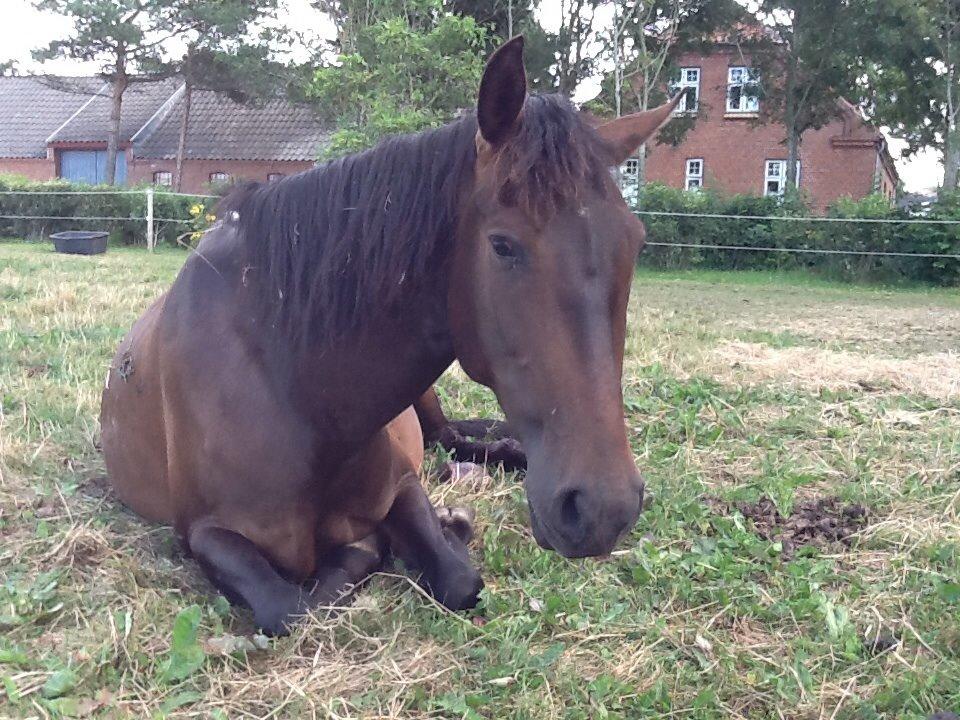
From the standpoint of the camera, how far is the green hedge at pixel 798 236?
15.0 metres

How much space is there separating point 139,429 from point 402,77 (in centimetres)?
1177

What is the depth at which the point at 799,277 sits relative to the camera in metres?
→ 15.6

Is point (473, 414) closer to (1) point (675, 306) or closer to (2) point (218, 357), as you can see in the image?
(2) point (218, 357)

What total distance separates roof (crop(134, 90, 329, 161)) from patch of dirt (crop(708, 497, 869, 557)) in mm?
27080

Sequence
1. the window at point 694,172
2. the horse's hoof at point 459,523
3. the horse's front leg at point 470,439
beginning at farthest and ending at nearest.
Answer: the window at point 694,172 → the horse's front leg at point 470,439 → the horse's hoof at point 459,523

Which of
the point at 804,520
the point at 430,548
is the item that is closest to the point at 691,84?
the point at 804,520

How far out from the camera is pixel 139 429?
290cm

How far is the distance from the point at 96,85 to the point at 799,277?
2924 centimetres

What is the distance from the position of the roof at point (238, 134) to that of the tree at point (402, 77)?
14.6 meters

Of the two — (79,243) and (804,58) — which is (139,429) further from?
(804,58)

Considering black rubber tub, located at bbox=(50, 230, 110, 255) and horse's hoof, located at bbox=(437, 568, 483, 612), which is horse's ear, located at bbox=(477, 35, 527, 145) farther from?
black rubber tub, located at bbox=(50, 230, 110, 255)

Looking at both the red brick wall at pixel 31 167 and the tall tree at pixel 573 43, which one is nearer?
the tall tree at pixel 573 43

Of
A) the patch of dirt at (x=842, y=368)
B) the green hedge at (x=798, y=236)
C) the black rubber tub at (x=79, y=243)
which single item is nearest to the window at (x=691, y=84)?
the green hedge at (x=798, y=236)

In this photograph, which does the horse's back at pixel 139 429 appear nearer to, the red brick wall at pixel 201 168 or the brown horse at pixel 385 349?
the brown horse at pixel 385 349
